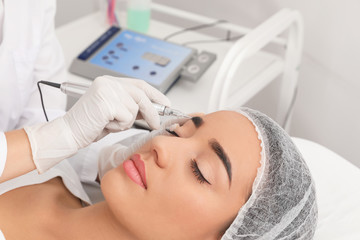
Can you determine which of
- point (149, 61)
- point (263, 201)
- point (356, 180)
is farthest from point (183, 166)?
point (149, 61)

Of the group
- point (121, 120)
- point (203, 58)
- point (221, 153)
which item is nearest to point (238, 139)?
point (221, 153)

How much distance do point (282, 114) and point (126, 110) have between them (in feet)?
3.36

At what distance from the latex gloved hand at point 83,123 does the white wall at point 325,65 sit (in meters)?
1.21

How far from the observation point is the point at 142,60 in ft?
5.72

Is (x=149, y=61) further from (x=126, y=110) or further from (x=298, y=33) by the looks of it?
(x=126, y=110)

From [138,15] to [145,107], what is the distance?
1.01m

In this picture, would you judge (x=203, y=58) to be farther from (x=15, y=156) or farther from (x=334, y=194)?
(x=15, y=156)

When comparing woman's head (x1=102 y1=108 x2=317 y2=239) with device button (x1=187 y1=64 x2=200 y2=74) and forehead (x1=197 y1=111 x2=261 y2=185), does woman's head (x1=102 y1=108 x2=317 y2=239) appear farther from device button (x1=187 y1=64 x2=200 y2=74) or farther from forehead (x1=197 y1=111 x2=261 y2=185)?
device button (x1=187 y1=64 x2=200 y2=74)

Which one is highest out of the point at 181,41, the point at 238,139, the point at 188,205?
the point at 238,139

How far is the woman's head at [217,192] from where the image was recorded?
97 centimetres

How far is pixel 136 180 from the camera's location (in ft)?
3.27

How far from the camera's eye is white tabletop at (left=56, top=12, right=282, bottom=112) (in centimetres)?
167

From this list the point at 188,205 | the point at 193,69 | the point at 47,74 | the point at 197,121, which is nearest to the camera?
the point at 188,205

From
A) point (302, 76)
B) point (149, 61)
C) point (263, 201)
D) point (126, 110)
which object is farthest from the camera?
point (302, 76)
